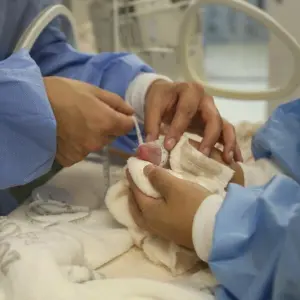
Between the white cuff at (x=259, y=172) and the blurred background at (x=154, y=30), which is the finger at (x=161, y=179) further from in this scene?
the blurred background at (x=154, y=30)

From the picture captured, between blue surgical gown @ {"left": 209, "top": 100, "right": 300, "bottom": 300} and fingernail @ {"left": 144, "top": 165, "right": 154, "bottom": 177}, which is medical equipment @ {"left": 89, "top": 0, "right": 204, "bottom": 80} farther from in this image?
blue surgical gown @ {"left": 209, "top": 100, "right": 300, "bottom": 300}

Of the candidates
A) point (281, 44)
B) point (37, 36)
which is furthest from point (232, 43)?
point (37, 36)

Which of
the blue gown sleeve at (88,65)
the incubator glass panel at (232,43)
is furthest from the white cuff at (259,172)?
the incubator glass panel at (232,43)

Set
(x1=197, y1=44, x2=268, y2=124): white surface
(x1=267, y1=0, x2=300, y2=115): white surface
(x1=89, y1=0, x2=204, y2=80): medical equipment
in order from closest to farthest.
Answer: (x1=267, y1=0, x2=300, y2=115): white surface
(x1=89, y1=0, x2=204, y2=80): medical equipment
(x1=197, y1=44, x2=268, y2=124): white surface

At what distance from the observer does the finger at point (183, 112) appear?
2.47ft

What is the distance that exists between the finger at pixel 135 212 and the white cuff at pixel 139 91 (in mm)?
213

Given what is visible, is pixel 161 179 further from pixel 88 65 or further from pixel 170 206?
pixel 88 65

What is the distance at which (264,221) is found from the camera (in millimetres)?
530

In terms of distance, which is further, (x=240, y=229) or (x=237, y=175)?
(x=237, y=175)

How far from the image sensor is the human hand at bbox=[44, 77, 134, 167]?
2.27ft

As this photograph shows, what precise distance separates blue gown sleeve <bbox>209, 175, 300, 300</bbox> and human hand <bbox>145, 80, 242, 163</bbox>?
223mm

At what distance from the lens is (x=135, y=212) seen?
Result: 2.20 ft

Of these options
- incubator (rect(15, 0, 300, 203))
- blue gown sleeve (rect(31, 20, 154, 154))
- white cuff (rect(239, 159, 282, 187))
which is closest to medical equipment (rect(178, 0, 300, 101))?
incubator (rect(15, 0, 300, 203))

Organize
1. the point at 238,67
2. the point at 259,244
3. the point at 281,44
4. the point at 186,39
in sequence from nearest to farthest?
the point at 259,244, the point at 186,39, the point at 281,44, the point at 238,67
